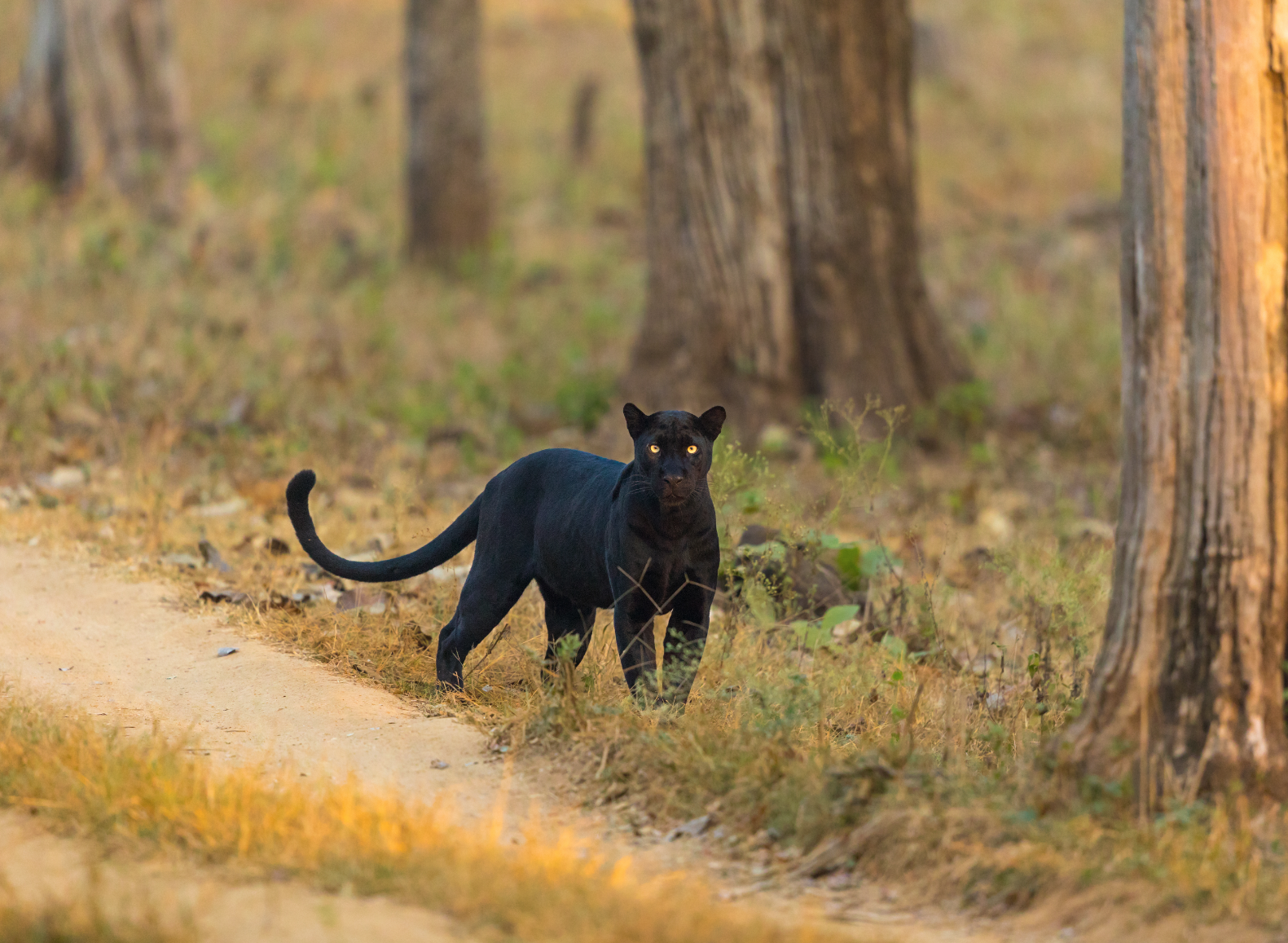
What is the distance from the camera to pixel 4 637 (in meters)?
5.61

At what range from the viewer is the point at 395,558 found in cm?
518

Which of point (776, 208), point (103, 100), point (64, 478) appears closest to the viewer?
point (64, 478)

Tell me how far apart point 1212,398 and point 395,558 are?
2898mm

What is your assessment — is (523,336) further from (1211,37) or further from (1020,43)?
(1020,43)

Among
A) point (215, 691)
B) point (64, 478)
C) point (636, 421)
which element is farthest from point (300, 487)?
point (64, 478)

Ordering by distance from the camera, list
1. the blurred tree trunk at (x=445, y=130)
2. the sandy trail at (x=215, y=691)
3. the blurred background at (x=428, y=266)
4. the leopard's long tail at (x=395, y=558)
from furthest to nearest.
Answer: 1. the blurred tree trunk at (x=445, y=130)
2. the blurred background at (x=428, y=266)
3. the leopard's long tail at (x=395, y=558)
4. the sandy trail at (x=215, y=691)

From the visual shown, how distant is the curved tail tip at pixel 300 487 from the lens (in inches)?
198

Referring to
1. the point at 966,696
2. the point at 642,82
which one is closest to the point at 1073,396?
the point at 642,82

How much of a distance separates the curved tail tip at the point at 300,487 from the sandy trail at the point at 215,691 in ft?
2.13

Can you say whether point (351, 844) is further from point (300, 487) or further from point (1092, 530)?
point (1092, 530)

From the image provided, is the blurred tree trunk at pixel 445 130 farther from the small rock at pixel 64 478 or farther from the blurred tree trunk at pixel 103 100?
the small rock at pixel 64 478

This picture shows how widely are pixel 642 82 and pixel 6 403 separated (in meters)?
4.51

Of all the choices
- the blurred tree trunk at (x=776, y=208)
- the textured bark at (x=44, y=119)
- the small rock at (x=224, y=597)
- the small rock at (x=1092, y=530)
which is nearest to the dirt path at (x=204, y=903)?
the small rock at (x=224, y=597)

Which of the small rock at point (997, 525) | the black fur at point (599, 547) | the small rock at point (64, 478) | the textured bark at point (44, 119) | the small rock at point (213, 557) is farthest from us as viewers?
the textured bark at point (44, 119)
